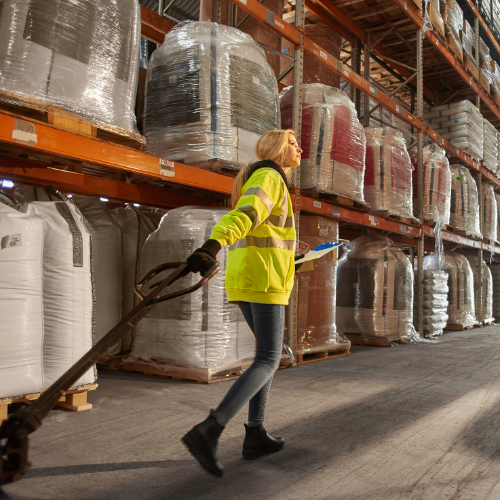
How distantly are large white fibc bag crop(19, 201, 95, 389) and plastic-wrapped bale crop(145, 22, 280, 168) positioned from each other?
112cm

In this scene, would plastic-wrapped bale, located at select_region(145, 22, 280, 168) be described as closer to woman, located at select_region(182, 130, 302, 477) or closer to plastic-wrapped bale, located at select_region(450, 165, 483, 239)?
woman, located at select_region(182, 130, 302, 477)

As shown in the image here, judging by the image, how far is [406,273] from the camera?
256 inches

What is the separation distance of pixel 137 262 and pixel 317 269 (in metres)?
1.90

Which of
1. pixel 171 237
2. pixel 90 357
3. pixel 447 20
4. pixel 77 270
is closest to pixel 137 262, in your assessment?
pixel 171 237

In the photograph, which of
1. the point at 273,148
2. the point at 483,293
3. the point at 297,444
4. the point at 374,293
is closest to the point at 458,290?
the point at 483,293

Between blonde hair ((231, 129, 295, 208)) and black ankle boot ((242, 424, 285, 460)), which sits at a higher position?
blonde hair ((231, 129, 295, 208))

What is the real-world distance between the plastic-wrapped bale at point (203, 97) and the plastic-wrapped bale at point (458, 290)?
20.4 ft

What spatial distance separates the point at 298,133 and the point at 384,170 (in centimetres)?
176

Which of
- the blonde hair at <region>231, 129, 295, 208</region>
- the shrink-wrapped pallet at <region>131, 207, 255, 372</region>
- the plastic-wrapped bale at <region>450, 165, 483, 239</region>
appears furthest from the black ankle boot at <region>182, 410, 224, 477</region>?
the plastic-wrapped bale at <region>450, 165, 483, 239</region>

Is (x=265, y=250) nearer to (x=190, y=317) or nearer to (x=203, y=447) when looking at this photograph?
(x=203, y=447)

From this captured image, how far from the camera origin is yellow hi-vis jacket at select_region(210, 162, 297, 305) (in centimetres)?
203

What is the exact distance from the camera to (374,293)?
614 cm

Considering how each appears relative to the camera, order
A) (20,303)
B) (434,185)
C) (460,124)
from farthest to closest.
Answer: (460,124), (434,185), (20,303)

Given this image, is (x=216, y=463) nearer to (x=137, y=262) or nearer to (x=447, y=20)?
(x=137, y=262)
